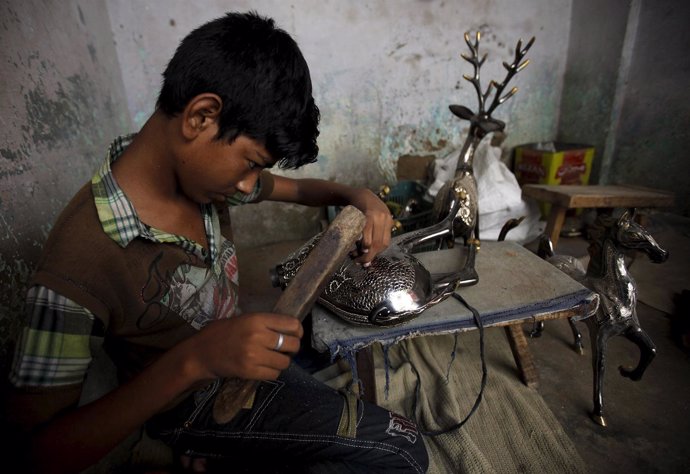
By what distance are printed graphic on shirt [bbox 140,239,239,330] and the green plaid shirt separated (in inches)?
5.1

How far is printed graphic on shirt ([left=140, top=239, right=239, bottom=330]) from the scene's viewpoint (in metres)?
0.84

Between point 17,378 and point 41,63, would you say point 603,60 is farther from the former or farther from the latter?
point 17,378

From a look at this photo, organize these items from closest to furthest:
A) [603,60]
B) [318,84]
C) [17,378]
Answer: [17,378] → [318,84] → [603,60]

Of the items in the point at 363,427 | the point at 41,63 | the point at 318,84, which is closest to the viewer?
the point at 363,427

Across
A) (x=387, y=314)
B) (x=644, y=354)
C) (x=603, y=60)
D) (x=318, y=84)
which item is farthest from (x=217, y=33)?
(x=603, y=60)

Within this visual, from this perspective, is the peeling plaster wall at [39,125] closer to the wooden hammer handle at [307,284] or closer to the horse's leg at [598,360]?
the wooden hammer handle at [307,284]

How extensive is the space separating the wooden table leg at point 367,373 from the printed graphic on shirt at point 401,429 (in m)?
0.23

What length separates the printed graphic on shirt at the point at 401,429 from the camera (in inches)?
40.8

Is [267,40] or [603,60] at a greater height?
[267,40]

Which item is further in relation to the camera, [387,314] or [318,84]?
[318,84]

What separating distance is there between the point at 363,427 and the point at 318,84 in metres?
2.61

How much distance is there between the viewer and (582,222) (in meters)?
3.26

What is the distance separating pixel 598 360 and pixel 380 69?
2.58 meters

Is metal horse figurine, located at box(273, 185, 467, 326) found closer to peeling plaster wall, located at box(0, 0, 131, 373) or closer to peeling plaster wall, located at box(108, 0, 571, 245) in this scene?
peeling plaster wall, located at box(0, 0, 131, 373)
